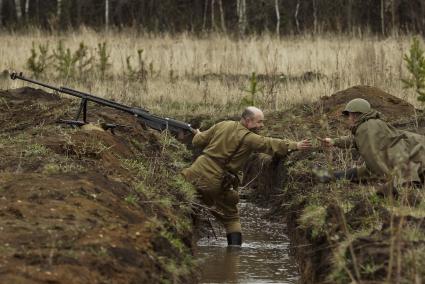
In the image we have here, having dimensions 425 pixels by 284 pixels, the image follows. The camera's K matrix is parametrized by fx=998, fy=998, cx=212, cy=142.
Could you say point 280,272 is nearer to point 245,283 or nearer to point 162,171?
point 245,283

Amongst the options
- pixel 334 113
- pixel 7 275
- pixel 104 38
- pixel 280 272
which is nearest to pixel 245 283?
pixel 280 272

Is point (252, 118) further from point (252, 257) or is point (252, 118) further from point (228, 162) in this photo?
point (252, 257)

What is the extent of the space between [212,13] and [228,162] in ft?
81.6

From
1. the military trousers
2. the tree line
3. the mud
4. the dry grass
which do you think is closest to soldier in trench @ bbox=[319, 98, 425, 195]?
the mud

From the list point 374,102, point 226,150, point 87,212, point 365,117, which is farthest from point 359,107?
point 374,102

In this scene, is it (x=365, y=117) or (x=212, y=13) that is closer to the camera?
(x=365, y=117)

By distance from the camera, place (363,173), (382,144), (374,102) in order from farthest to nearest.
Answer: (374,102) < (363,173) < (382,144)

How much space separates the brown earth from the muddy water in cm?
68

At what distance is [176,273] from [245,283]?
2.07 meters

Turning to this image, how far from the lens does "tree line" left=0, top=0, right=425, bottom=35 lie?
120 feet

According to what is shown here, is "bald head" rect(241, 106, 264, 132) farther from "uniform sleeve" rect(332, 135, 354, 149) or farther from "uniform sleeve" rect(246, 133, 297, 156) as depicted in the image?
"uniform sleeve" rect(332, 135, 354, 149)

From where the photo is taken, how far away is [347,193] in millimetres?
10219

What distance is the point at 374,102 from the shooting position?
55.3ft

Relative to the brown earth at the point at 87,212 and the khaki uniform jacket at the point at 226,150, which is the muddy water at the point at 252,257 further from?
the khaki uniform jacket at the point at 226,150
